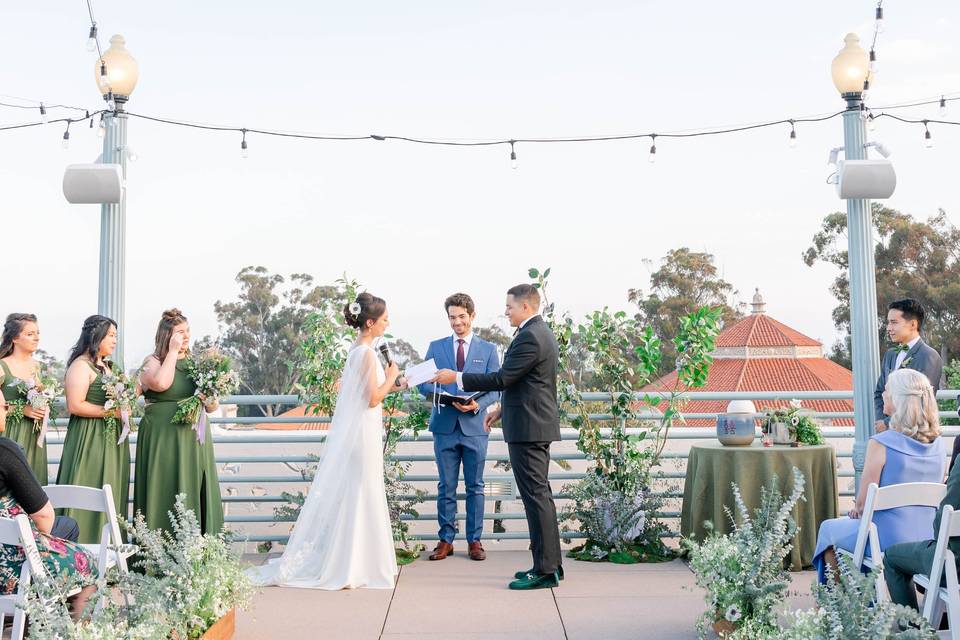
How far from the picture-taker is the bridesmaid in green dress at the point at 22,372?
513cm

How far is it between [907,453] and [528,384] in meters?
1.96

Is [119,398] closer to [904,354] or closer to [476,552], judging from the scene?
[476,552]

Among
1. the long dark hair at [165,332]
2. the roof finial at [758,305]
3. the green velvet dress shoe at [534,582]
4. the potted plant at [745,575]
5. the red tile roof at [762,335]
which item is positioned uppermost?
the roof finial at [758,305]

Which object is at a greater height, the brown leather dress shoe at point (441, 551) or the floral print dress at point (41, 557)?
the floral print dress at point (41, 557)

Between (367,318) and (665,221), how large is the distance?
107 ft

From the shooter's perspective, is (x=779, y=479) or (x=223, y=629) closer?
(x=223, y=629)

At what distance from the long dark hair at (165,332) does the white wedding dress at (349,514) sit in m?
1.03

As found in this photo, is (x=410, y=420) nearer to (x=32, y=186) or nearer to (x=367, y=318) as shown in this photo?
(x=367, y=318)

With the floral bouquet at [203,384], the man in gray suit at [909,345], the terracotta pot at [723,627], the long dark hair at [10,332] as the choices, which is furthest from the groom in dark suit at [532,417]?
the long dark hair at [10,332]

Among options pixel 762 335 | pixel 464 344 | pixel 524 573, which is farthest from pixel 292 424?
pixel 762 335

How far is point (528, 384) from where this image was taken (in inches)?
202

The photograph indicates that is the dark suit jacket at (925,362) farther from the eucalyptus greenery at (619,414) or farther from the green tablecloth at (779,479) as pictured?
the eucalyptus greenery at (619,414)

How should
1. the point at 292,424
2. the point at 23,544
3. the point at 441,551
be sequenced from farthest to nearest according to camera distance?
1. the point at 292,424
2. the point at 441,551
3. the point at 23,544

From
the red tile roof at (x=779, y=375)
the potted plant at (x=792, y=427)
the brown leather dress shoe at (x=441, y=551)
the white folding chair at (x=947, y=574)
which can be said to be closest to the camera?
the white folding chair at (x=947, y=574)
